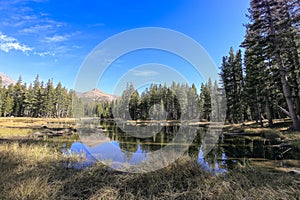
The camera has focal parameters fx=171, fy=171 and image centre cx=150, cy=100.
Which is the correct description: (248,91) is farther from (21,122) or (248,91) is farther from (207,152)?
(21,122)

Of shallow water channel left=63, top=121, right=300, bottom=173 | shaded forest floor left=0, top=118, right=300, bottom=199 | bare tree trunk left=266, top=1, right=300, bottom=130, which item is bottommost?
shallow water channel left=63, top=121, right=300, bottom=173

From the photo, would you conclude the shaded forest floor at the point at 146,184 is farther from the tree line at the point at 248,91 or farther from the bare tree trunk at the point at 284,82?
the bare tree trunk at the point at 284,82

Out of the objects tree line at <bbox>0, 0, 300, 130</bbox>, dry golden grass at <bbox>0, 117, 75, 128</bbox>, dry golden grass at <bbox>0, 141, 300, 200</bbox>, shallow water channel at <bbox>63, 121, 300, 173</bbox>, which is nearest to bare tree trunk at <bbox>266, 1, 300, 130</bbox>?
tree line at <bbox>0, 0, 300, 130</bbox>

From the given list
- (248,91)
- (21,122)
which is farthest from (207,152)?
(21,122)

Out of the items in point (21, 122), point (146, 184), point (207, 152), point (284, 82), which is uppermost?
point (284, 82)

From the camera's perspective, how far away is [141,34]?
9.15 metres

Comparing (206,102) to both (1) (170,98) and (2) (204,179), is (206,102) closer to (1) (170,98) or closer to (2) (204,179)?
(1) (170,98)

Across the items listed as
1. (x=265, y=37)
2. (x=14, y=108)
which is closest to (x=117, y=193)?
(x=265, y=37)

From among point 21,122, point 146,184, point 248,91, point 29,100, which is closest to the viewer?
point 146,184

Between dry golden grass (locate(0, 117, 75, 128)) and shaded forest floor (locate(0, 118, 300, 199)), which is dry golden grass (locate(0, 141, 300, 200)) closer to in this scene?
shaded forest floor (locate(0, 118, 300, 199))

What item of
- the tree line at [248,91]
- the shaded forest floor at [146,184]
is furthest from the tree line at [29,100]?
the shaded forest floor at [146,184]

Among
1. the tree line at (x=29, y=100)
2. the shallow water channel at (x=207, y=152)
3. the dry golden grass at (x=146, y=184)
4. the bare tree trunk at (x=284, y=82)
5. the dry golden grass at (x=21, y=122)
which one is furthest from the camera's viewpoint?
the tree line at (x=29, y=100)

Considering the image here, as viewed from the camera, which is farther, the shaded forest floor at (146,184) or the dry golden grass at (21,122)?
the dry golden grass at (21,122)

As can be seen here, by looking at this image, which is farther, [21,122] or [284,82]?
[21,122]
